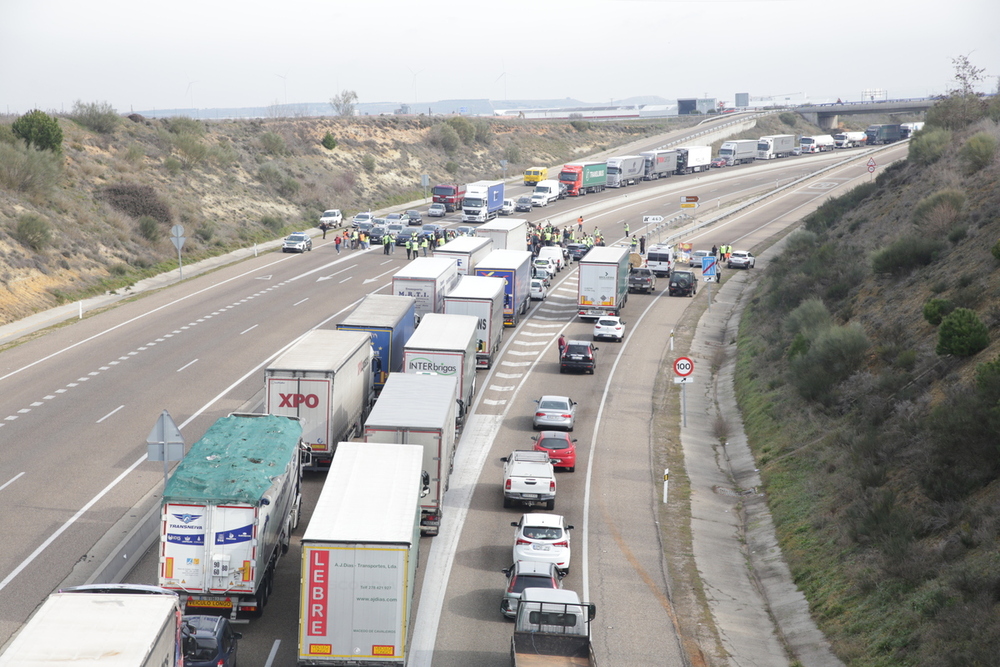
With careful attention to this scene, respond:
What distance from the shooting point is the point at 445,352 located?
109 ft

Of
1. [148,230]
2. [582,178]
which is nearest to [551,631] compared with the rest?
[148,230]

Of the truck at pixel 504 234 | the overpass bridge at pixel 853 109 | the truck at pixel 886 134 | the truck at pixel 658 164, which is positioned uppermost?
the overpass bridge at pixel 853 109

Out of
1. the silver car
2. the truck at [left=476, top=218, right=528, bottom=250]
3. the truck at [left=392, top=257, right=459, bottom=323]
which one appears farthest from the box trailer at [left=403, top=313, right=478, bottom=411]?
the truck at [left=476, top=218, right=528, bottom=250]

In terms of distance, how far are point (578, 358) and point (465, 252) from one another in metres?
11.8

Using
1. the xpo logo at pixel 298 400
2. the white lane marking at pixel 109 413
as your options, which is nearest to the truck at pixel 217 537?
the xpo logo at pixel 298 400

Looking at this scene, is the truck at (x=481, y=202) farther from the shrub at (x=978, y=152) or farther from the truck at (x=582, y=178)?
the shrub at (x=978, y=152)

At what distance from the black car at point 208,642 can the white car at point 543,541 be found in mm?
7395

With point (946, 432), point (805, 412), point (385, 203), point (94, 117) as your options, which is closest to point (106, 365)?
point (805, 412)

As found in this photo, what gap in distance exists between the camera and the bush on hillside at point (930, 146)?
5453 centimetres

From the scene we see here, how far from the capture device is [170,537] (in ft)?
64.0

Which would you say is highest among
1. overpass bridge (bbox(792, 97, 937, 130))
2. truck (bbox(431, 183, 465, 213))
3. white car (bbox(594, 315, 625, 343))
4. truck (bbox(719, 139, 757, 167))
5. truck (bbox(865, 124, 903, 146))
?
overpass bridge (bbox(792, 97, 937, 130))

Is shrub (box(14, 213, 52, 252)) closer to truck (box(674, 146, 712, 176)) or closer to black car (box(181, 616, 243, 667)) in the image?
black car (box(181, 616, 243, 667))

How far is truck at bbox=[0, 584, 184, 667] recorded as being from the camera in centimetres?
1308

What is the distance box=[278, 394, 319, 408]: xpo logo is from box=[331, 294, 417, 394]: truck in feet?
20.8
